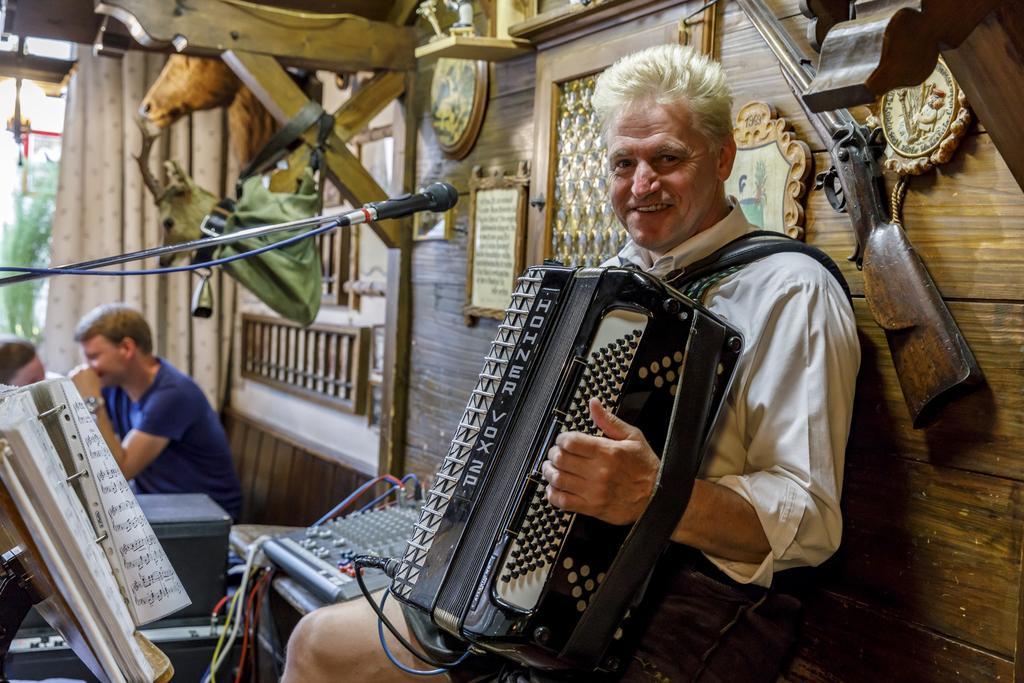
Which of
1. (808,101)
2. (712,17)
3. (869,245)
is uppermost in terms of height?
(712,17)

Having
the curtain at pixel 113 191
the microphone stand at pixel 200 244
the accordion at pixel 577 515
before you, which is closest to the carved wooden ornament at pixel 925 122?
the accordion at pixel 577 515

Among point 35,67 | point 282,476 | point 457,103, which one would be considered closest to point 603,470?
point 457,103

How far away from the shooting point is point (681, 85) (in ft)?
5.18

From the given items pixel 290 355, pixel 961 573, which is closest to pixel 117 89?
pixel 290 355

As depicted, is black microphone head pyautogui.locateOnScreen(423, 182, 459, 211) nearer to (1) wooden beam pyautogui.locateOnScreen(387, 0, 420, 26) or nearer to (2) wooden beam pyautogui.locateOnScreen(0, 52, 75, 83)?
(1) wooden beam pyautogui.locateOnScreen(387, 0, 420, 26)

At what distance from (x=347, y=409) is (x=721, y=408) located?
95.1 inches

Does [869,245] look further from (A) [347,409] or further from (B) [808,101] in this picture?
(A) [347,409]

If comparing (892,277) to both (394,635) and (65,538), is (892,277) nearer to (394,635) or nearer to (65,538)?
(394,635)

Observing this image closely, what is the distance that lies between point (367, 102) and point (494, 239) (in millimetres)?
724

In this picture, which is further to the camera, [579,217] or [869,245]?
[579,217]

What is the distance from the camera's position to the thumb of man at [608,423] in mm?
1293

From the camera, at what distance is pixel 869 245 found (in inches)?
58.4

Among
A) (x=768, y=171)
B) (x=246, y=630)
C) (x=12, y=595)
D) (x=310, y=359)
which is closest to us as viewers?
(x=12, y=595)

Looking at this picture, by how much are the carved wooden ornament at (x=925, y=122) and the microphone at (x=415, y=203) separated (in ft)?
2.35
